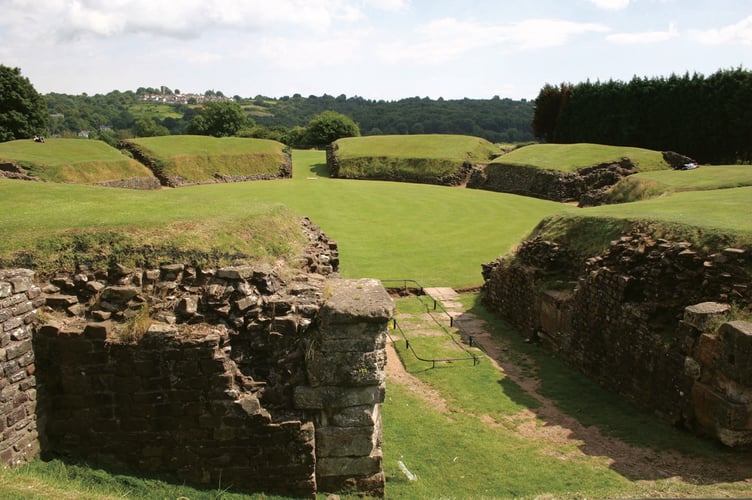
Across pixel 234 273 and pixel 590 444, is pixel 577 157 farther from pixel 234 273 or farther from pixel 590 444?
pixel 234 273

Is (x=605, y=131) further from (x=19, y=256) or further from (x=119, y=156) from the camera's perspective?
(x=19, y=256)

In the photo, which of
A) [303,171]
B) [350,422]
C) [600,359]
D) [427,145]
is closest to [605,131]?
[427,145]

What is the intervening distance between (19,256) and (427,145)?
47.6 metres

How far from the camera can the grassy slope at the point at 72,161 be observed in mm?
34312

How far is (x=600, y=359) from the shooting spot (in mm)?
11875

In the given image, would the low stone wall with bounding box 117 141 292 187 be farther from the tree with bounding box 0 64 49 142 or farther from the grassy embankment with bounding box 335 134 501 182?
the tree with bounding box 0 64 49 142

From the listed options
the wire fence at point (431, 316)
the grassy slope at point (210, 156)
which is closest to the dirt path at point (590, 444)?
the wire fence at point (431, 316)

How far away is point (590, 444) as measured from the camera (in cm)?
925

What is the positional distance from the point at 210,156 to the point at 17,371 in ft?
140

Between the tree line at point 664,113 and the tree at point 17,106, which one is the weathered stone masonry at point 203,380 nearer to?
the tree line at point 664,113

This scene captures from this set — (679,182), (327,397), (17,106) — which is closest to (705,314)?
(327,397)

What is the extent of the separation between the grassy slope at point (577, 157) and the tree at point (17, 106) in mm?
42607

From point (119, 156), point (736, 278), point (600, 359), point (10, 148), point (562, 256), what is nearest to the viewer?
point (736, 278)

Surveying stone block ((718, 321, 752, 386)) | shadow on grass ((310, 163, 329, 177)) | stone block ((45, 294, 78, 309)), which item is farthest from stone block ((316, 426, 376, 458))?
shadow on grass ((310, 163, 329, 177))
